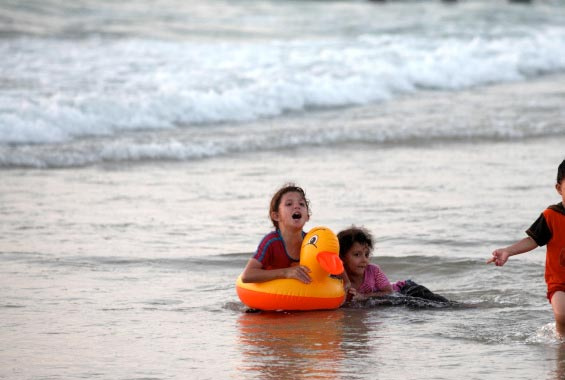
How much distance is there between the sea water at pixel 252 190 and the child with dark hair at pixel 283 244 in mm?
271

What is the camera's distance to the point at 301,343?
614 cm

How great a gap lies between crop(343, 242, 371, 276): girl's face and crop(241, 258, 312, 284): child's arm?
20.9 inches

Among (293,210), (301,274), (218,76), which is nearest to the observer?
(301,274)

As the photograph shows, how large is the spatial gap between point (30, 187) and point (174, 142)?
2.76 metres

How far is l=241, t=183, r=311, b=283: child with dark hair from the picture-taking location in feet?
22.8

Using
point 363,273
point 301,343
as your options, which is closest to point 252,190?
point 363,273

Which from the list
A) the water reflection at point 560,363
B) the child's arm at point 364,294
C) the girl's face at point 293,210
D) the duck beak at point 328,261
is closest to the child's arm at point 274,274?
the duck beak at point 328,261

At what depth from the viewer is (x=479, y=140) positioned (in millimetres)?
14234

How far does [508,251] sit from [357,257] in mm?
1577

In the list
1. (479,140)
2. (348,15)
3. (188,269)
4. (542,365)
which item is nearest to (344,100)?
(479,140)

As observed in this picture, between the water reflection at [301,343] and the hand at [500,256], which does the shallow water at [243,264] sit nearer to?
the water reflection at [301,343]

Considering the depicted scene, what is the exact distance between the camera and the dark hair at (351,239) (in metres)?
7.32

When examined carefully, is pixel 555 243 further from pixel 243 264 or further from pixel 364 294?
pixel 243 264

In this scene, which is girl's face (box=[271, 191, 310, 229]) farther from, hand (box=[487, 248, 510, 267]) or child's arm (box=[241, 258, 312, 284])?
hand (box=[487, 248, 510, 267])
